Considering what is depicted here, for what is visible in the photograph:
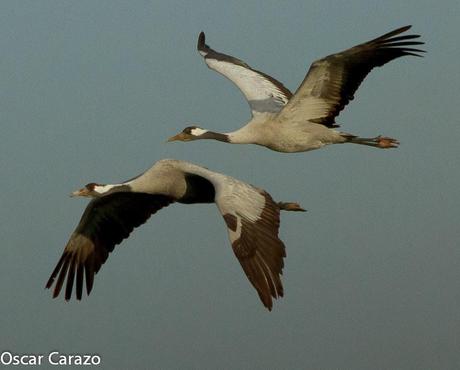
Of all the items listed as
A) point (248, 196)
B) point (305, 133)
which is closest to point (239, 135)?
point (305, 133)

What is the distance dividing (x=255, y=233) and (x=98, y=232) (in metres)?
2.98

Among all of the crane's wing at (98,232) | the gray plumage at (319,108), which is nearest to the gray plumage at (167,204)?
the crane's wing at (98,232)

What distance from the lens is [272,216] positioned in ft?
34.0

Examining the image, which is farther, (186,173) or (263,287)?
(186,173)

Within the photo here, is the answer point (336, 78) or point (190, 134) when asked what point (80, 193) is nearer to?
point (190, 134)

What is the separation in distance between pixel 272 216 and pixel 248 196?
1.08 ft

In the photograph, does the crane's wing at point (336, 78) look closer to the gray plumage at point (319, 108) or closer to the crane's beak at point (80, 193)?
the gray plumage at point (319, 108)

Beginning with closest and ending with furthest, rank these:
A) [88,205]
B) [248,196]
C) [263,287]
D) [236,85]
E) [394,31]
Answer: [263,287] → [248,196] → [394,31] → [88,205] → [236,85]

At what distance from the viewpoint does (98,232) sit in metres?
12.6

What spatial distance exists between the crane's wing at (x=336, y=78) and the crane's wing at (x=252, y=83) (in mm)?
1043

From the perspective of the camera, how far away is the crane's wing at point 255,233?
384 inches

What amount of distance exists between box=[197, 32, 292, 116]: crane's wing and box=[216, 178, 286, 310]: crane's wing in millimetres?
2936

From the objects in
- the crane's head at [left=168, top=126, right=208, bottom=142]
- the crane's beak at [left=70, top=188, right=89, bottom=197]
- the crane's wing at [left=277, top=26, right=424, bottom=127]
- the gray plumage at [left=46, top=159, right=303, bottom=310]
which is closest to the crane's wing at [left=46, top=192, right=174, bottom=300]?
the gray plumage at [left=46, top=159, right=303, bottom=310]

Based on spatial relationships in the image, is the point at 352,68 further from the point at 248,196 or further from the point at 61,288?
the point at 61,288
